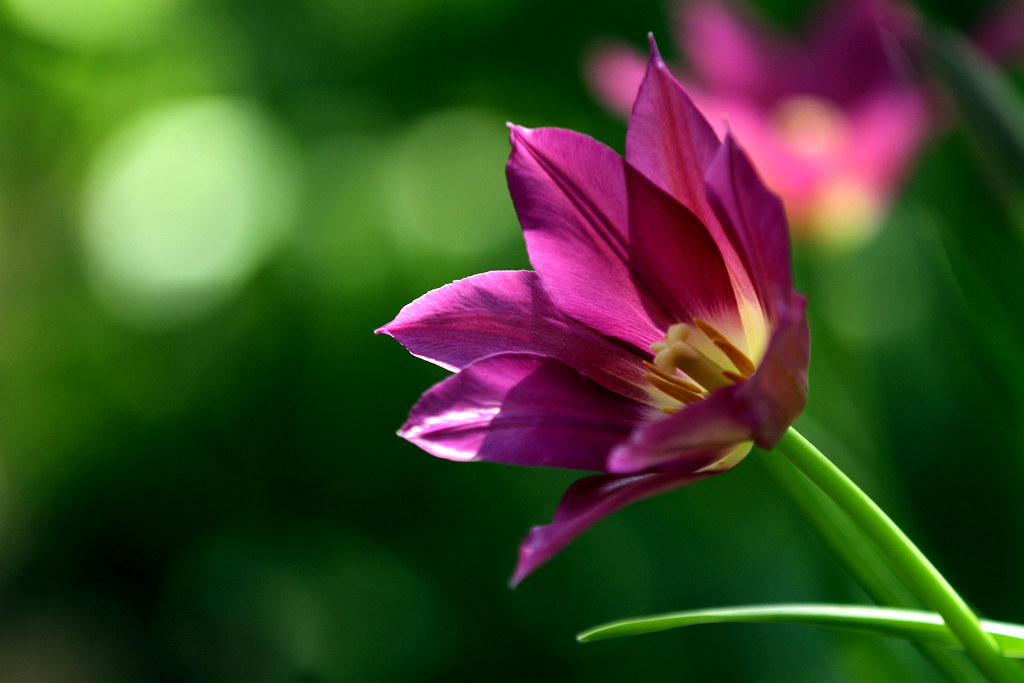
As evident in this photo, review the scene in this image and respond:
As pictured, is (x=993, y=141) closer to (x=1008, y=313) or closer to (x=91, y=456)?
(x=1008, y=313)

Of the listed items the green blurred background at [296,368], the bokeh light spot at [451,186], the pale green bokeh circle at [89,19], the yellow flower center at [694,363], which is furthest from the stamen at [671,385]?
the pale green bokeh circle at [89,19]

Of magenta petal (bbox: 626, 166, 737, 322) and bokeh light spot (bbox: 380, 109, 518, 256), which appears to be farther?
bokeh light spot (bbox: 380, 109, 518, 256)

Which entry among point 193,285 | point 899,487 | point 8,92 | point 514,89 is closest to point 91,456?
point 193,285

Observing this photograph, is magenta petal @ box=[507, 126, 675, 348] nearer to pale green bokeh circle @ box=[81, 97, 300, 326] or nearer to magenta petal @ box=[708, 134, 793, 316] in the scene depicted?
magenta petal @ box=[708, 134, 793, 316]

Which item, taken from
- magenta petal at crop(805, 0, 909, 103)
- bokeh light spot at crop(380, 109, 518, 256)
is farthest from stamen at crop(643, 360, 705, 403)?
bokeh light spot at crop(380, 109, 518, 256)

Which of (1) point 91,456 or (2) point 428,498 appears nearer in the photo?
(2) point 428,498

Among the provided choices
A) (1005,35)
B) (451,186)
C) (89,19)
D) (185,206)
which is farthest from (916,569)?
(89,19)
